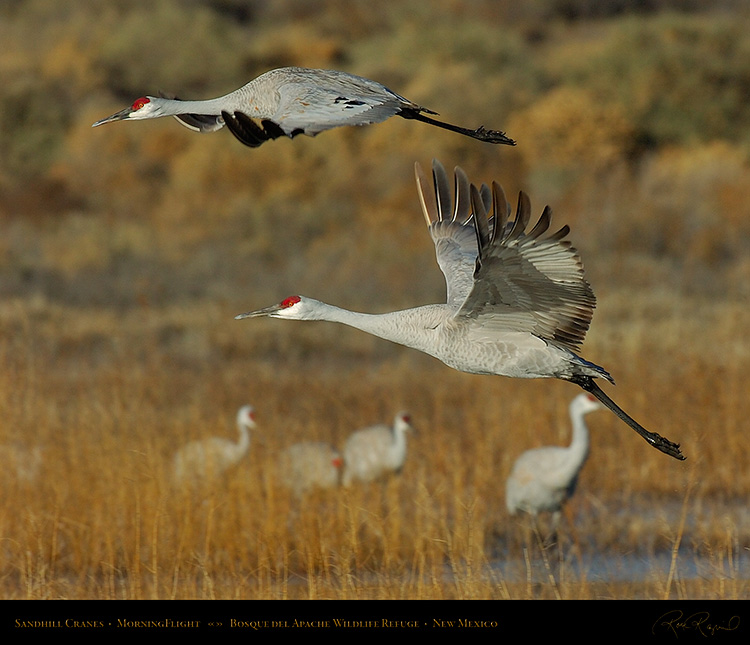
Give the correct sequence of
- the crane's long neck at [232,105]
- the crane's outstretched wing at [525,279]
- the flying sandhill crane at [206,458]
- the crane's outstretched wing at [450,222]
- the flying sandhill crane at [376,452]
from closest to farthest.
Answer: the crane's outstretched wing at [525,279], the crane's long neck at [232,105], the crane's outstretched wing at [450,222], the flying sandhill crane at [206,458], the flying sandhill crane at [376,452]

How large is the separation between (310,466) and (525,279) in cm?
361

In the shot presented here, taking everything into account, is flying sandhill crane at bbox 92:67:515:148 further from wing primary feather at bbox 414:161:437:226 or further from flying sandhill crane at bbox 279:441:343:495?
flying sandhill crane at bbox 279:441:343:495

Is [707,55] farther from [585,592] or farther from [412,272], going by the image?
[585,592]

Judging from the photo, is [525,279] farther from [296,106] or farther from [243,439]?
[243,439]

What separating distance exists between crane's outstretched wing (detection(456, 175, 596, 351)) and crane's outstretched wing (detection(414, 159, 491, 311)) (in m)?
0.72

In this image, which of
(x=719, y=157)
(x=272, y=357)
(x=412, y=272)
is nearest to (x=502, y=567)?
(x=272, y=357)

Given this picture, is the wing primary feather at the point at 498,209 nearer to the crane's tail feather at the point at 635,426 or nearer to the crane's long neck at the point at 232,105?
the crane's long neck at the point at 232,105

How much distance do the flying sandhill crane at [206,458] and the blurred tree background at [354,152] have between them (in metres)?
7.06

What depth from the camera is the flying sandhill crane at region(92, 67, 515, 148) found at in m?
4.73

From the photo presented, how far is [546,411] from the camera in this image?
1000cm

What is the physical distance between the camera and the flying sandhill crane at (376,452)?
876 cm

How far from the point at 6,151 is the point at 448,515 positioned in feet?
59.4

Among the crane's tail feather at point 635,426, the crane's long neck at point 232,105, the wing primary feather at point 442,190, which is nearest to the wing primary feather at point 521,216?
the crane's long neck at point 232,105

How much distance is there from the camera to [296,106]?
16.1 ft
